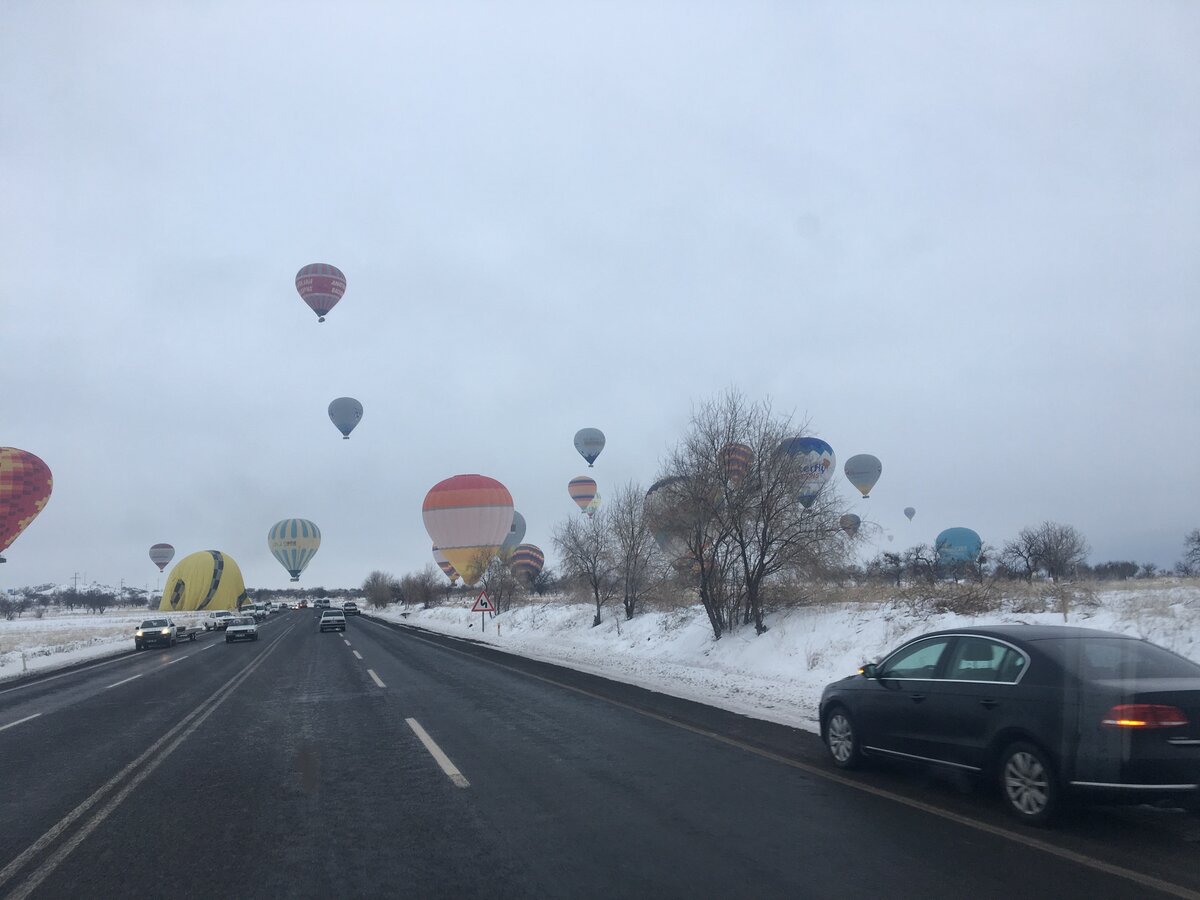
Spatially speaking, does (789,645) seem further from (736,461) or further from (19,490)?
(19,490)

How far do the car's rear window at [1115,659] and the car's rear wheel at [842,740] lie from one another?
2.36 m

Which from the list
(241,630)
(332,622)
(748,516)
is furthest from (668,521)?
(332,622)

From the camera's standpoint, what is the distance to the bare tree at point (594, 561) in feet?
128

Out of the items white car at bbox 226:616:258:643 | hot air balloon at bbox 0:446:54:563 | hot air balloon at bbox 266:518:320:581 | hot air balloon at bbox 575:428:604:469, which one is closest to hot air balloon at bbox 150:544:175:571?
hot air balloon at bbox 266:518:320:581

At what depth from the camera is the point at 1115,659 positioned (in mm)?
6723

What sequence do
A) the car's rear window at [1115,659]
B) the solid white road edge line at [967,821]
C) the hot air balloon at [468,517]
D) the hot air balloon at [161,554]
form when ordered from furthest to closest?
the hot air balloon at [161,554] → the hot air balloon at [468,517] → the car's rear window at [1115,659] → the solid white road edge line at [967,821]

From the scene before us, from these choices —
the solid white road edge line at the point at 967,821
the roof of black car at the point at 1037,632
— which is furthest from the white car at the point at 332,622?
the roof of black car at the point at 1037,632

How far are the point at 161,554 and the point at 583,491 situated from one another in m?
58.0

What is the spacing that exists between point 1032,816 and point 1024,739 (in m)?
0.58

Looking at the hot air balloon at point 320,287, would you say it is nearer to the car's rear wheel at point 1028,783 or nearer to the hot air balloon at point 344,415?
the hot air balloon at point 344,415

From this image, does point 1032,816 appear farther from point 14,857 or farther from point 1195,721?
point 14,857

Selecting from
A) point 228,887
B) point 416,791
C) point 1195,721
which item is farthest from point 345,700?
point 1195,721

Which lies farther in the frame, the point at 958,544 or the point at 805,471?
the point at 958,544

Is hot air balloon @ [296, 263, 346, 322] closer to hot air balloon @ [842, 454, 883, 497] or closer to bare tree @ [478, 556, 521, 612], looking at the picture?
bare tree @ [478, 556, 521, 612]
